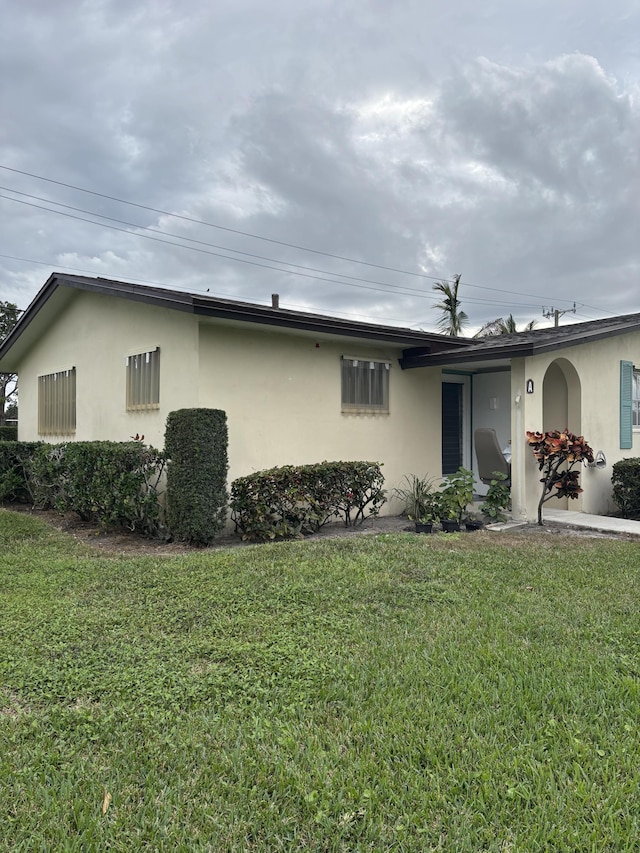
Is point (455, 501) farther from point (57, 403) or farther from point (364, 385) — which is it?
point (57, 403)

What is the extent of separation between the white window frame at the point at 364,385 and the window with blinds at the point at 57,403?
5.44 metres

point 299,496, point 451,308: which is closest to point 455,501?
point 299,496

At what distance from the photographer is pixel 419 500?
8.97 m

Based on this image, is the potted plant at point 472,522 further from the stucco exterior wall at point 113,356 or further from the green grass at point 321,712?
the stucco exterior wall at point 113,356

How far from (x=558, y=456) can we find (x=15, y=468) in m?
9.70

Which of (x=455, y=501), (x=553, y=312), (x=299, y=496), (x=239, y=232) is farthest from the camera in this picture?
(x=553, y=312)

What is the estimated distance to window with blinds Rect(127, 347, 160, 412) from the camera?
8453mm

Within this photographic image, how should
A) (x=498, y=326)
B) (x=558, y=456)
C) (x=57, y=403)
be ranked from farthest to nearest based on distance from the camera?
(x=498, y=326), (x=57, y=403), (x=558, y=456)

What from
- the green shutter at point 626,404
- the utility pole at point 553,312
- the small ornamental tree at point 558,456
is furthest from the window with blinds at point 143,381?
the utility pole at point 553,312

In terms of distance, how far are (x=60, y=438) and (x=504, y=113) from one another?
39.0 ft

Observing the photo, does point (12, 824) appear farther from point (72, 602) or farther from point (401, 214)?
point (401, 214)

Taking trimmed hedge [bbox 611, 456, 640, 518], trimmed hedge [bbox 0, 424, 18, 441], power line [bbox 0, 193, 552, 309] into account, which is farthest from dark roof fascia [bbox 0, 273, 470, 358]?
power line [bbox 0, 193, 552, 309]

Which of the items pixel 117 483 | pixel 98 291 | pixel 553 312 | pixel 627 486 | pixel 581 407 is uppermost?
pixel 553 312

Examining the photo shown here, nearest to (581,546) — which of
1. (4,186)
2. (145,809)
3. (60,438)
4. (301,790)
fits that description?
(301,790)
